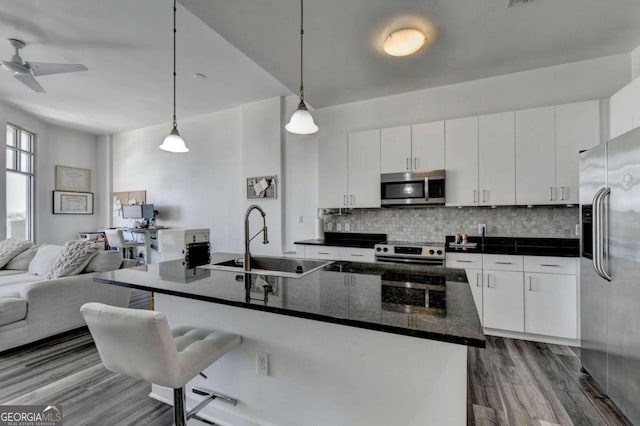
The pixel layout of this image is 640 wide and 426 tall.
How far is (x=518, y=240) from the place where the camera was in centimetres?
322

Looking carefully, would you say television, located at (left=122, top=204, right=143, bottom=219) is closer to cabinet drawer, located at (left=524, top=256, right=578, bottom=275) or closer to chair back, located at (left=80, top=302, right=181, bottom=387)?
chair back, located at (left=80, top=302, right=181, bottom=387)

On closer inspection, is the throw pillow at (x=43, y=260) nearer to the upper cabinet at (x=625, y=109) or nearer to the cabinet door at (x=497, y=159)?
the cabinet door at (x=497, y=159)

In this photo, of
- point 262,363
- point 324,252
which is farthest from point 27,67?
point 262,363

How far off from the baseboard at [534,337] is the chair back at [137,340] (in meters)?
3.02

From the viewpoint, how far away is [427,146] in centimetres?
339

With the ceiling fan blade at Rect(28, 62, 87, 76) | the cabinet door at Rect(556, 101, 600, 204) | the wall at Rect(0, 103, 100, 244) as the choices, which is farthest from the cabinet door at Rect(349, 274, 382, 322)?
the wall at Rect(0, 103, 100, 244)

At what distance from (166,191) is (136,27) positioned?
3613 millimetres

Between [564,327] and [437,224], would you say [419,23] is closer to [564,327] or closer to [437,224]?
[437,224]

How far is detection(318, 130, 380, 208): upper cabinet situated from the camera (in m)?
3.66

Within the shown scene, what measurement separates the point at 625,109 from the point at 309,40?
2825 mm

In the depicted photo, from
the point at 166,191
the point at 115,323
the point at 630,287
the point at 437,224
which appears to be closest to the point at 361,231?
the point at 437,224

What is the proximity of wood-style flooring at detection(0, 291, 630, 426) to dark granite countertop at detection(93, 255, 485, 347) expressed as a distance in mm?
896

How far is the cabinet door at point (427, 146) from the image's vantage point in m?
3.33

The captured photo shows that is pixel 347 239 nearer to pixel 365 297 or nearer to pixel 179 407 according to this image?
pixel 365 297
